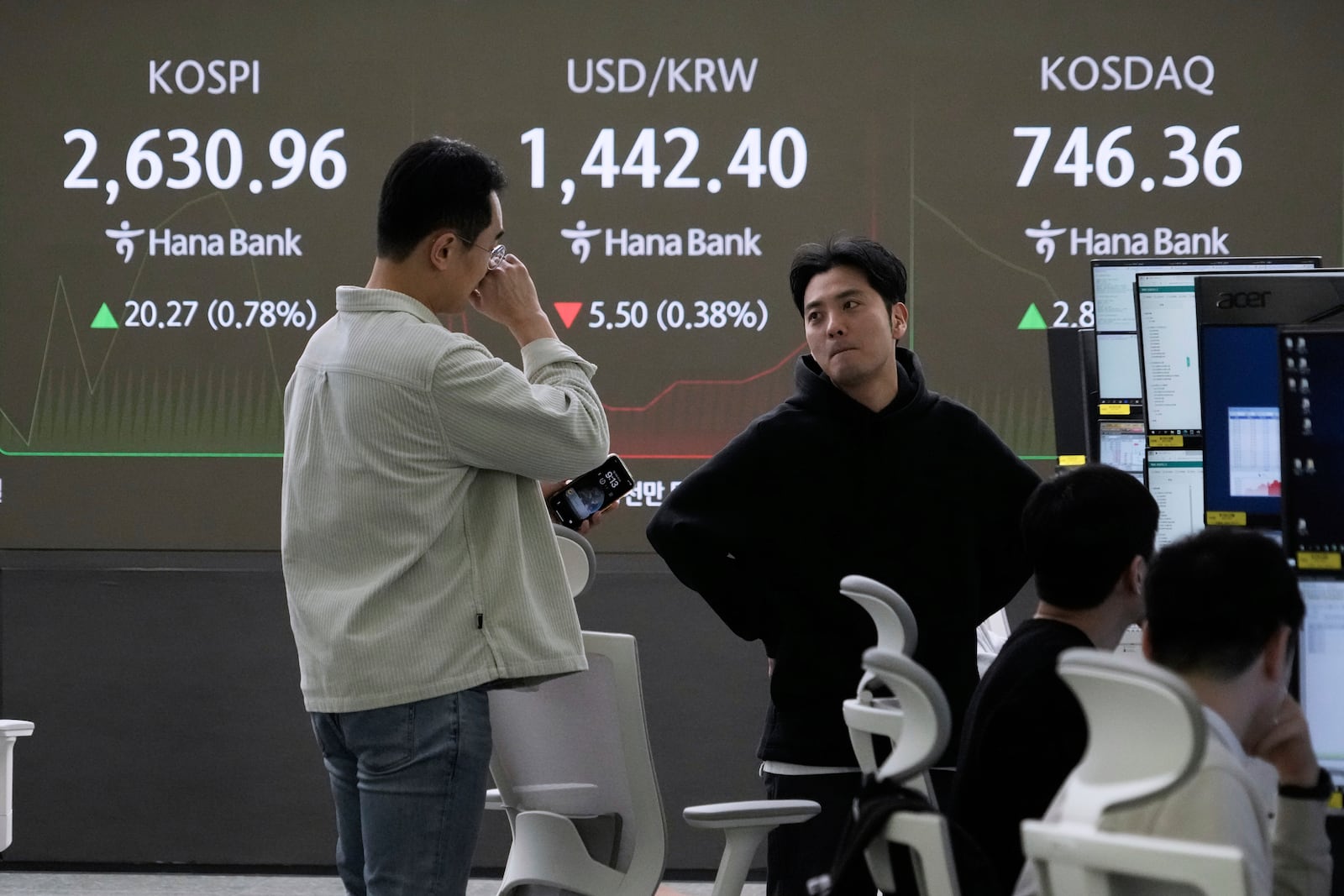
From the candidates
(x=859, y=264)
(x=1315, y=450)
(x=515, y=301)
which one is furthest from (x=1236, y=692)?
(x=859, y=264)

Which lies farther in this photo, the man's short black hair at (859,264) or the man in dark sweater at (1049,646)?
the man's short black hair at (859,264)

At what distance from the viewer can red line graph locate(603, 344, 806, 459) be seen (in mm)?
4223

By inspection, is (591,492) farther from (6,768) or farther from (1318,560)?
(6,768)

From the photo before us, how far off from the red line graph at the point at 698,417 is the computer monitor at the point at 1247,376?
205 centimetres

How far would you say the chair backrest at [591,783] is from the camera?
2293mm

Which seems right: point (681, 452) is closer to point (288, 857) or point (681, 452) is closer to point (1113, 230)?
point (1113, 230)

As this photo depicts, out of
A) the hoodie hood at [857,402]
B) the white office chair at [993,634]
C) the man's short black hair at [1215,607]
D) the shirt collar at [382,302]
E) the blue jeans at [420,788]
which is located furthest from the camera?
the white office chair at [993,634]

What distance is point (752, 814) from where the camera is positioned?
214cm

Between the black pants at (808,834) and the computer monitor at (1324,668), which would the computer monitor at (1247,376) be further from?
the black pants at (808,834)

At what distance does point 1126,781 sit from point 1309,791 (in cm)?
64

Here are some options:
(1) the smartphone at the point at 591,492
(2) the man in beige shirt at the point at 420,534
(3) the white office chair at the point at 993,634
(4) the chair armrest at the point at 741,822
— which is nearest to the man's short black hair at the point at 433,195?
(2) the man in beige shirt at the point at 420,534

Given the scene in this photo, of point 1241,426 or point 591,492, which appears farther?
point 591,492

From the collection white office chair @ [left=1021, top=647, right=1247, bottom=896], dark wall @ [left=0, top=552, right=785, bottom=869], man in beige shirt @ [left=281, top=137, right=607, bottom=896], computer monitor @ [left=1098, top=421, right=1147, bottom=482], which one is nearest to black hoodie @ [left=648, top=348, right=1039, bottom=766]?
man in beige shirt @ [left=281, top=137, right=607, bottom=896]

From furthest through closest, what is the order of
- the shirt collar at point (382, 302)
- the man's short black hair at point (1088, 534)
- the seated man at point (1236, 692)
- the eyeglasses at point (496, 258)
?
the eyeglasses at point (496, 258)
the shirt collar at point (382, 302)
the man's short black hair at point (1088, 534)
the seated man at point (1236, 692)
